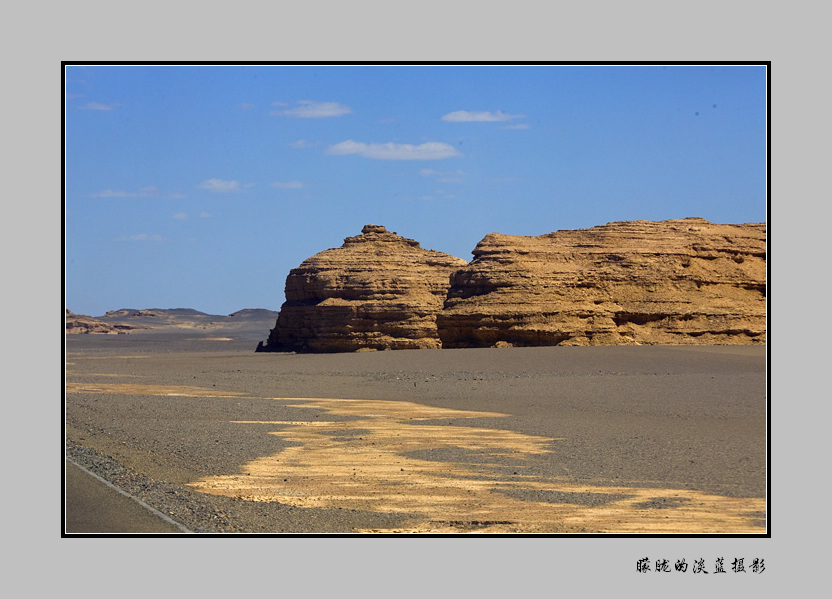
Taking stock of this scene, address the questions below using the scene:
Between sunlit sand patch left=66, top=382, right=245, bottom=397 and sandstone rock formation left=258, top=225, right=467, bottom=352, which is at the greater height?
sandstone rock formation left=258, top=225, right=467, bottom=352

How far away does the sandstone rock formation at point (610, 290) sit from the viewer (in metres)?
52.2

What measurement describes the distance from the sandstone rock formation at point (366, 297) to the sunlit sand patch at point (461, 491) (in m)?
42.1

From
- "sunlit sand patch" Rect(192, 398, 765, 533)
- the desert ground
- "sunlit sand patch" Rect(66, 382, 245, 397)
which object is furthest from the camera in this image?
"sunlit sand patch" Rect(66, 382, 245, 397)

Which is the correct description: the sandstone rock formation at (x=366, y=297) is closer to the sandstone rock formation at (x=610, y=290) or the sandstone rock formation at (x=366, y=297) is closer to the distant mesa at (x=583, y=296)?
the distant mesa at (x=583, y=296)

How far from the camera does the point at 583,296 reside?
53.8 m

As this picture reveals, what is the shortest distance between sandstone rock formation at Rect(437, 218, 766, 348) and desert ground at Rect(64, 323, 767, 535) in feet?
45.8

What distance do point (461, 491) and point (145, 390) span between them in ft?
74.1

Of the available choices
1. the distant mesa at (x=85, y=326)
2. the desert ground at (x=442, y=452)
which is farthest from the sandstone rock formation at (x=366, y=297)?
the distant mesa at (x=85, y=326)

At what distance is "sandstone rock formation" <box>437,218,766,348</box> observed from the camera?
5225cm

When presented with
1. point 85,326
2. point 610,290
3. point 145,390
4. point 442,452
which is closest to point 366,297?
point 610,290

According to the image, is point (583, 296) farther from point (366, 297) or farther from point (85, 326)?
point (85, 326)

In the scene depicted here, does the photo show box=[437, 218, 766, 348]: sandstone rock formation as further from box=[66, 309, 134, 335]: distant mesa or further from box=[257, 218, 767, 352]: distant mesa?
box=[66, 309, 134, 335]: distant mesa

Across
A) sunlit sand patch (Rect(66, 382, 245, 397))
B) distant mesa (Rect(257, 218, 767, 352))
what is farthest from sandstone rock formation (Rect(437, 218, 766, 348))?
sunlit sand patch (Rect(66, 382, 245, 397))
